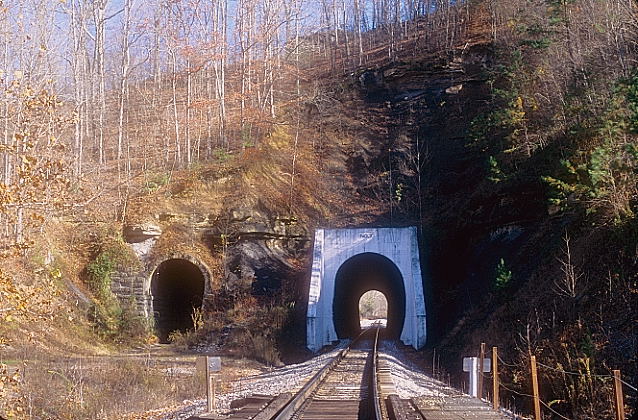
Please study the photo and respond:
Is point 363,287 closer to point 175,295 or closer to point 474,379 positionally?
point 175,295

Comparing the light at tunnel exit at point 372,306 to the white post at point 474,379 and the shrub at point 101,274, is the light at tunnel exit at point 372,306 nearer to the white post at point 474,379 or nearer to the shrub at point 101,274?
the shrub at point 101,274

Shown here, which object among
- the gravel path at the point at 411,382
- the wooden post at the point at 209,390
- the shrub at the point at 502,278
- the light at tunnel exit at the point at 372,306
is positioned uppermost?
the shrub at the point at 502,278

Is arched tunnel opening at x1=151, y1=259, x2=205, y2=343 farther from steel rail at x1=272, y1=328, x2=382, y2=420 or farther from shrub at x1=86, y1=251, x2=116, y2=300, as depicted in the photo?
steel rail at x1=272, y1=328, x2=382, y2=420

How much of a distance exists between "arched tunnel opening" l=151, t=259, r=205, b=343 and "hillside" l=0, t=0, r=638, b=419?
52.5 inches

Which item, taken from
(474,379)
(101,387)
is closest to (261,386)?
(101,387)

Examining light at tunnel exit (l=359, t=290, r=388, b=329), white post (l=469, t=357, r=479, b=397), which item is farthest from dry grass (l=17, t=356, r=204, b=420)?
light at tunnel exit (l=359, t=290, r=388, b=329)

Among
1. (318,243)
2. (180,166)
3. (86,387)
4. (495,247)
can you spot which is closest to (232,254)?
(318,243)

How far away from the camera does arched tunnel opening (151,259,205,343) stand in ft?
87.7

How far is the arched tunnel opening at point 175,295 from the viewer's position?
2673cm

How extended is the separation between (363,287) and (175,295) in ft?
36.2

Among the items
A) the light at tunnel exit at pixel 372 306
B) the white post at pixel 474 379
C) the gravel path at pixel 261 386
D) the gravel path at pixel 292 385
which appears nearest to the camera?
the gravel path at pixel 261 386

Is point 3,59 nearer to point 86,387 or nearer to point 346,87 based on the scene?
point 86,387

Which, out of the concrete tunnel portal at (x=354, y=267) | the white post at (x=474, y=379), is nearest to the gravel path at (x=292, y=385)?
the white post at (x=474, y=379)

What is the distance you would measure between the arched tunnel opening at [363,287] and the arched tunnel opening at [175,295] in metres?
6.21
